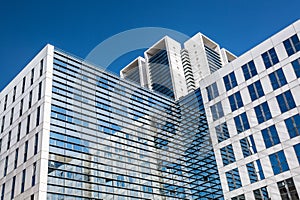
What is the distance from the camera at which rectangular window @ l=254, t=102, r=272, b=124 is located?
44175 mm

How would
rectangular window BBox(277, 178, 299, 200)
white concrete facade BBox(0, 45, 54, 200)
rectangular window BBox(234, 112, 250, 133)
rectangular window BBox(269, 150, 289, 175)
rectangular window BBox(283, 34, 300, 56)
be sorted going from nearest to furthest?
rectangular window BBox(277, 178, 299, 200) < white concrete facade BBox(0, 45, 54, 200) < rectangular window BBox(269, 150, 289, 175) < rectangular window BBox(283, 34, 300, 56) < rectangular window BBox(234, 112, 250, 133)

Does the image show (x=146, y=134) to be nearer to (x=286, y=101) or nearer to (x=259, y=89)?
(x=259, y=89)

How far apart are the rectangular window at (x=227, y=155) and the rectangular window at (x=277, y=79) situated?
959cm

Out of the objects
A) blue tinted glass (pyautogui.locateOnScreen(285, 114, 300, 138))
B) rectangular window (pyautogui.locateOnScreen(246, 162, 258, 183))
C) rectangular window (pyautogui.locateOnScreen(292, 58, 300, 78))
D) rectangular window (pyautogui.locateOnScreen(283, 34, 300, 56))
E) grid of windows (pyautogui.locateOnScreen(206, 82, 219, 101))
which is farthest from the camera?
grid of windows (pyautogui.locateOnScreen(206, 82, 219, 101))

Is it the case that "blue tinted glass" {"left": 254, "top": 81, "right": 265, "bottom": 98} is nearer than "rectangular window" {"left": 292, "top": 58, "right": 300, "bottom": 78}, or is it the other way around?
"rectangular window" {"left": 292, "top": 58, "right": 300, "bottom": 78}

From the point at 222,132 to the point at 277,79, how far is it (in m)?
9.97

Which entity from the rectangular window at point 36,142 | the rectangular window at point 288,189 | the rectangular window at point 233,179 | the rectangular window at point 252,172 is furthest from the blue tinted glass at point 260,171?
the rectangular window at point 36,142

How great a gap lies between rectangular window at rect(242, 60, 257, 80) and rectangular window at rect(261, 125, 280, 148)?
8.15 meters

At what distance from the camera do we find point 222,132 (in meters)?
48.7

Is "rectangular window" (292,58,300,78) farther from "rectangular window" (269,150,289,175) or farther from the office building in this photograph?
"rectangular window" (269,150,289,175)

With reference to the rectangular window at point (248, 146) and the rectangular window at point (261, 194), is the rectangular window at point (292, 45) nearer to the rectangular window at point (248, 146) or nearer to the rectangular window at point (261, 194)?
the rectangular window at point (248, 146)

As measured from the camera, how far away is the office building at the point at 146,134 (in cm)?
4134

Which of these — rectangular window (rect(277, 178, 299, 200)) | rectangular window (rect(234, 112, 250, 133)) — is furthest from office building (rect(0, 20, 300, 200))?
rectangular window (rect(277, 178, 299, 200))

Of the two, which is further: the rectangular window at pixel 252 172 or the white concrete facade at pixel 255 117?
the rectangular window at pixel 252 172
